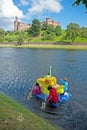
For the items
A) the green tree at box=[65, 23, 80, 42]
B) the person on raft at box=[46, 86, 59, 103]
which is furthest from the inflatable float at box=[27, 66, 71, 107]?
the green tree at box=[65, 23, 80, 42]

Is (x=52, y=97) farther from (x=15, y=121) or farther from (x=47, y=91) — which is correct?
(x=15, y=121)

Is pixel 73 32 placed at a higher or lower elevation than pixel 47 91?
higher

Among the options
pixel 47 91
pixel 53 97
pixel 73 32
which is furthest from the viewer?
pixel 73 32

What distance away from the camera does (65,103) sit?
2778 centimetres

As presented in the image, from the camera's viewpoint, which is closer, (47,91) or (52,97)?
(52,97)

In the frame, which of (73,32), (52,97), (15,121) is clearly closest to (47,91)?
(52,97)

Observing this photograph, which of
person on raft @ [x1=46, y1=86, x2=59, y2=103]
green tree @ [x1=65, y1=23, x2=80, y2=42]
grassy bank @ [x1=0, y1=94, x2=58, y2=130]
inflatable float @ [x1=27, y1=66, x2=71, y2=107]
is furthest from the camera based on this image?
green tree @ [x1=65, y1=23, x2=80, y2=42]

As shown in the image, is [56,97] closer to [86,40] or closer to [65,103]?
[65,103]

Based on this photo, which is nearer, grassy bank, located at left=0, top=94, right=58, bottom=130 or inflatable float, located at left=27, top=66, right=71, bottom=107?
grassy bank, located at left=0, top=94, right=58, bottom=130

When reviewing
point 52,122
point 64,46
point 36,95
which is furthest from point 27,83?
point 64,46

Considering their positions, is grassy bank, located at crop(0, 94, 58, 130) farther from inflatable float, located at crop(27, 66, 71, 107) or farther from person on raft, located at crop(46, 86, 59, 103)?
inflatable float, located at crop(27, 66, 71, 107)

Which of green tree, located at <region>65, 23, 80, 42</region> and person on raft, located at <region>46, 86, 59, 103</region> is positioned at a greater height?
green tree, located at <region>65, 23, 80, 42</region>

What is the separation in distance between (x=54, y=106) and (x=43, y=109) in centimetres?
132

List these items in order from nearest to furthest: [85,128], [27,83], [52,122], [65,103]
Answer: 1. [85,128]
2. [52,122]
3. [65,103]
4. [27,83]
